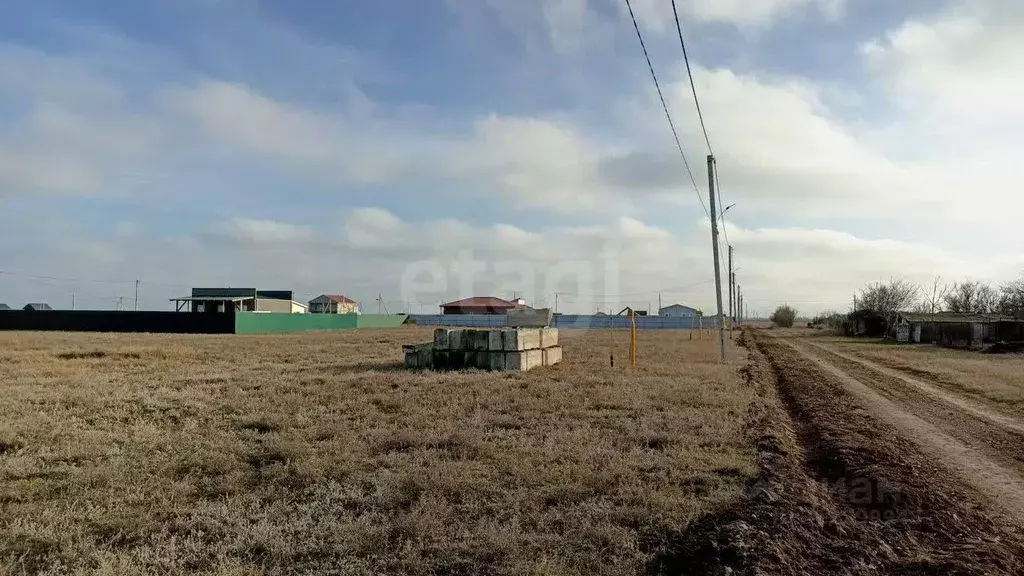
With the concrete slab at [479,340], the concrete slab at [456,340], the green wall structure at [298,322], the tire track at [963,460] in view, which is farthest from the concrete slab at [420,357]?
the green wall structure at [298,322]

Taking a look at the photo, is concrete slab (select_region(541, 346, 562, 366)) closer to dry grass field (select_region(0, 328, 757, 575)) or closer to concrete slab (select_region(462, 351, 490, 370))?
concrete slab (select_region(462, 351, 490, 370))

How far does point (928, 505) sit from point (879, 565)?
180cm

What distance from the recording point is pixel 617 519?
5145 mm

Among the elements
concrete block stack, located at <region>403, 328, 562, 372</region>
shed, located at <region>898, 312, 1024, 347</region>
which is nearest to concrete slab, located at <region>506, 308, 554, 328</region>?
concrete block stack, located at <region>403, 328, 562, 372</region>

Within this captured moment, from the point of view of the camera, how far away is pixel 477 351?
17734 mm

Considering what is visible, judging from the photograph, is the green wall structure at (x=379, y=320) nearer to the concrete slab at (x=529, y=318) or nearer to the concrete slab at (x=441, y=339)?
the concrete slab at (x=529, y=318)

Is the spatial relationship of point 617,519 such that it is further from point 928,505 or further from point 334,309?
point 334,309

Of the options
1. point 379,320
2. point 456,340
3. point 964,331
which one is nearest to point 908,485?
point 456,340

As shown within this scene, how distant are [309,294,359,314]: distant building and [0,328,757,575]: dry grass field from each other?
78657mm

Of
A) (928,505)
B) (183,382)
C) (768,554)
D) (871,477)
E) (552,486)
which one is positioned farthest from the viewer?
(183,382)

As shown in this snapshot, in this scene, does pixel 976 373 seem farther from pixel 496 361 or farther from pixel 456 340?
pixel 456 340

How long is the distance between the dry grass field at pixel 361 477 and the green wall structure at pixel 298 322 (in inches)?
1441

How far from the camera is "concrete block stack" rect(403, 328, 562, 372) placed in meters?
17.4

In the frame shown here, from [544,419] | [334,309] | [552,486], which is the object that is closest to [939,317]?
[544,419]
